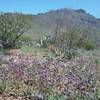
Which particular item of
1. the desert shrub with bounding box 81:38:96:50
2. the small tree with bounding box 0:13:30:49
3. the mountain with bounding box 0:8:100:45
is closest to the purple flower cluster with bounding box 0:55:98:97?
the small tree with bounding box 0:13:30:49

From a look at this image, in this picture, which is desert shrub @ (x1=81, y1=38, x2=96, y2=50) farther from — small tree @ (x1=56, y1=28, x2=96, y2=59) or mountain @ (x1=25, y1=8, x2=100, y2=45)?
mountain @ (x1=25, y1=8, x2=100, y2=45)

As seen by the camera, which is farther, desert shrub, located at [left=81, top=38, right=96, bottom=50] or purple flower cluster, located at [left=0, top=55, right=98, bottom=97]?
desert shrub, located at [left=81, top=38, right=96, bottom=50]

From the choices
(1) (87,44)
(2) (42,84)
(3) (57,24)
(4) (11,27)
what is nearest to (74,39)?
(3) (57,24)

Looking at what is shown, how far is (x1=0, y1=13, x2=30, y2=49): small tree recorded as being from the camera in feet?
66.5

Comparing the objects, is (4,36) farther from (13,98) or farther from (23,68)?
(13,98)

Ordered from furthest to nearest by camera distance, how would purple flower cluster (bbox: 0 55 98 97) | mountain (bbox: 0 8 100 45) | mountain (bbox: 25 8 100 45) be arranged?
mountain (bbox: 25 8 100 45)
mountain (bbox: 0 8 100 45)
purple flower cluster (bbox: 0 55 98 97)

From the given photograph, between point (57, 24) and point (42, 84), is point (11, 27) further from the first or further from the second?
point (42, 84)

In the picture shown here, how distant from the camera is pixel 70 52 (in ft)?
52.8

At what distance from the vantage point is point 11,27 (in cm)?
2062

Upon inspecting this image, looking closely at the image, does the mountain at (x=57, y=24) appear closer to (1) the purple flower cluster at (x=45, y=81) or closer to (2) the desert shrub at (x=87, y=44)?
(2) the desert shrub at (x=87, y=44)

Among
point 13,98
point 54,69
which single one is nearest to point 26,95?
point 13,98

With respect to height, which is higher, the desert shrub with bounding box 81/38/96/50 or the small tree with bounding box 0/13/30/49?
the small tree with bounding box 0/13/30/49

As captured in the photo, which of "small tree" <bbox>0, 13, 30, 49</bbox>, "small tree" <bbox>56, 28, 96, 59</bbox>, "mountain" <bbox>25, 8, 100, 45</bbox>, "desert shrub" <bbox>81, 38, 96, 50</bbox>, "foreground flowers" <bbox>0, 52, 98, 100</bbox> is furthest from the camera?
"mountain" <bbox>25, 8, 100, 45</bbox>

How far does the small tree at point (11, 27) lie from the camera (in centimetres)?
2027
